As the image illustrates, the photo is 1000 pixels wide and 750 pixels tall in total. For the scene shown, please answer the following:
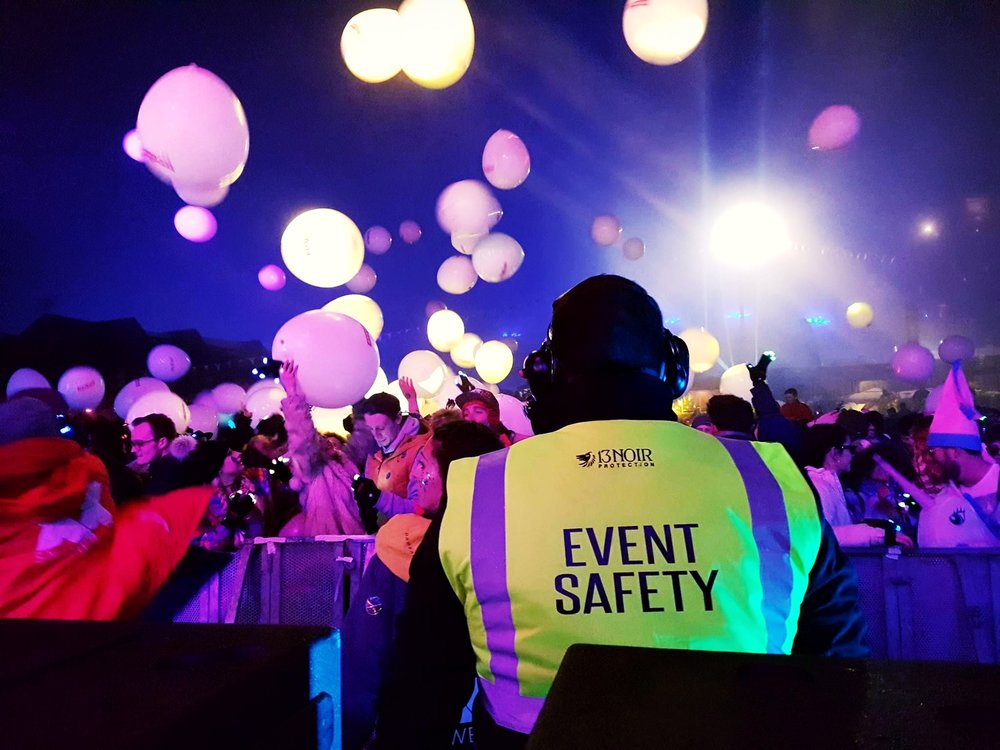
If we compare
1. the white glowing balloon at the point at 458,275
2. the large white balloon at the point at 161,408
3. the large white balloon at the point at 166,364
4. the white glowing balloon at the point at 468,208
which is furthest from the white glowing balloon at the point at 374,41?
the large white balloon at the point at 166,364

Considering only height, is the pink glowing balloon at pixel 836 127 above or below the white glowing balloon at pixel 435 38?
above

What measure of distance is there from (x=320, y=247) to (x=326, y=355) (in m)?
1.51

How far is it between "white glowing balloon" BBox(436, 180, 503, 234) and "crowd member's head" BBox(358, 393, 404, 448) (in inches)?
141

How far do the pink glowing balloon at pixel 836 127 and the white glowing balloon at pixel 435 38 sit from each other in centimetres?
506

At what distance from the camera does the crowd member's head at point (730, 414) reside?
397cm

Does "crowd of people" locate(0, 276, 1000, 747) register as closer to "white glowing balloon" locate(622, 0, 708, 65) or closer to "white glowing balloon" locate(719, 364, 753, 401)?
"white glowing balloon" locate(622, 0, 708, 65)

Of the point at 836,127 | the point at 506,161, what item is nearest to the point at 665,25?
the point at 506,161

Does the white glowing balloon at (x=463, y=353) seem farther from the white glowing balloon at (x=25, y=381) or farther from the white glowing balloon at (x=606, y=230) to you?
the white glowing balloon at (x=25, y=381)

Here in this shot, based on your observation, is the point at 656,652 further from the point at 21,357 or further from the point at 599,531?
the point at 21,357

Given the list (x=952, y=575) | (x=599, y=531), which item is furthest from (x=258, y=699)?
(x=952, y=575)

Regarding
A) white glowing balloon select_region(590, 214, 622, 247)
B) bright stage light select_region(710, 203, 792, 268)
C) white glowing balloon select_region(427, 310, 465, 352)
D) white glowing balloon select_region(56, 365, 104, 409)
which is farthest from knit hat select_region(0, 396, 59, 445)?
bright stage light select_region(710, 203, 792, 268)

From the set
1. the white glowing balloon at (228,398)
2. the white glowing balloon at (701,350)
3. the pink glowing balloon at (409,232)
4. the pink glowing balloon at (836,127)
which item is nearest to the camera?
the pink glowing balloon at (836,127)

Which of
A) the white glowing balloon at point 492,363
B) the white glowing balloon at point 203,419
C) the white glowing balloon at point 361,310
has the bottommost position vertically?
the white glowing balloon at point 203,419

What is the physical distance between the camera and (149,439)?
5.26 metres
